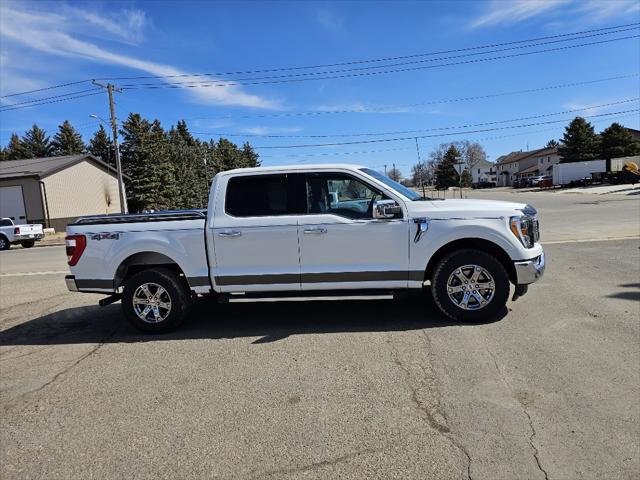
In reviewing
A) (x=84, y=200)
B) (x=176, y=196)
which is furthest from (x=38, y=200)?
(x=176, y=196)

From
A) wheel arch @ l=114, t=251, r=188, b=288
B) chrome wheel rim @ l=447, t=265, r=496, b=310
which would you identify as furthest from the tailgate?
chrome wheel rim @ l=447, t=265, r=496, b=310

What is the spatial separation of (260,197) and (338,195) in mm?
940

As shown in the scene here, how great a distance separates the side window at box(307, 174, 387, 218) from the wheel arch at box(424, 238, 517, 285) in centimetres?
97

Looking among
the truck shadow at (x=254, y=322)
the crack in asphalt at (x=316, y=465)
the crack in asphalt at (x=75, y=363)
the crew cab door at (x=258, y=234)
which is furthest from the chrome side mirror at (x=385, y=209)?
the crack in asphalt at (x=75, y=363)

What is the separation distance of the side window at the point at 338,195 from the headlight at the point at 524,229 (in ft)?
5.07

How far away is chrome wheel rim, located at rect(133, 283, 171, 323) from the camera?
582 cm

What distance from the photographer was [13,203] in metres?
34.9

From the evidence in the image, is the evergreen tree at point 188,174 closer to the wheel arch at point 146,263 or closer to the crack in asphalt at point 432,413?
the wheel arch at point 146,263

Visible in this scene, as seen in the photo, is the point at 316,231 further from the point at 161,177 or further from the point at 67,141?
the point at 67,141

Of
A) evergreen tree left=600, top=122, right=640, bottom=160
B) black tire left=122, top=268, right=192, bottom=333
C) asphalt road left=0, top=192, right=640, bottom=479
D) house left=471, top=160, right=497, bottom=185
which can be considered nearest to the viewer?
asphalt road left=0, top=192, right=640, bottom=479

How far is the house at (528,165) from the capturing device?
337ft

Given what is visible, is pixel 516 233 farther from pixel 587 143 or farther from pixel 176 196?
pixel 587 143

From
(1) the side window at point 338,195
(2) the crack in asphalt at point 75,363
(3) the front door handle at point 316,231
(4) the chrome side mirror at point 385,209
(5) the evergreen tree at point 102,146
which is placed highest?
(5) the evergreen tree at point 102,146

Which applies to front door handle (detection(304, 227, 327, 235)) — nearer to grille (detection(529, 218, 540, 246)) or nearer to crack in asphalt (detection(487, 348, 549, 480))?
crack in asphalt (detection(487, 348, 549, 480))
